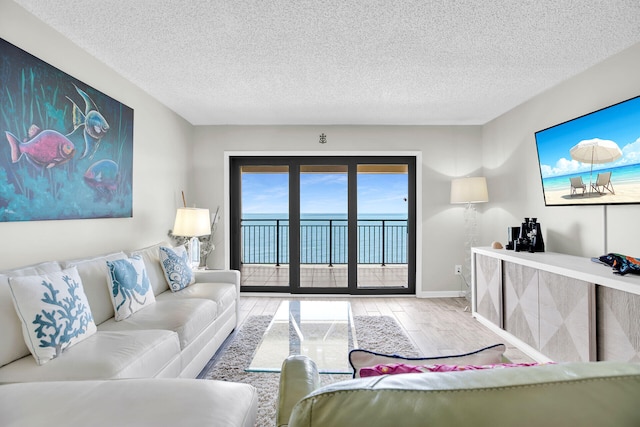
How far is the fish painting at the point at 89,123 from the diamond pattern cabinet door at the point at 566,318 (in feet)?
12.3

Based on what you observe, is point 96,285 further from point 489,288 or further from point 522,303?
point 489,288

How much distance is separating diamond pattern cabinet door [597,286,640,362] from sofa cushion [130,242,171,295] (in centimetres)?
337

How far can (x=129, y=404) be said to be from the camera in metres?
1.16

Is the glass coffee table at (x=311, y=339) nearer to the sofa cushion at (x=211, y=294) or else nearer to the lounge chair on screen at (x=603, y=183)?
the sofa cushion at (x=211, y=294)

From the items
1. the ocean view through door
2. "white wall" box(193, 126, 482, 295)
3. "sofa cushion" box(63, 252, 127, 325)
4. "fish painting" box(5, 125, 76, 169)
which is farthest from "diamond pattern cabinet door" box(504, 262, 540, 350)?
"fish painting" box(5, 125, 76, 169)

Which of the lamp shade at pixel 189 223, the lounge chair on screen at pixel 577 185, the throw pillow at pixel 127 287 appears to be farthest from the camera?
the lamp shade at pixel 189 223

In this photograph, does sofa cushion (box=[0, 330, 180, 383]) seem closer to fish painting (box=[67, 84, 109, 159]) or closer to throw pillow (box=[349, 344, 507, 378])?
throw pillow (box=[349, 344, 507, 378])

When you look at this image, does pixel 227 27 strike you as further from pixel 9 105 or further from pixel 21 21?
pixel 9 105

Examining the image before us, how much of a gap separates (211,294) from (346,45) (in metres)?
2.34

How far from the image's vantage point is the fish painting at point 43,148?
2.00m

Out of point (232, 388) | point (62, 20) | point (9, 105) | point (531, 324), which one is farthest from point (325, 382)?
point (62, 20)

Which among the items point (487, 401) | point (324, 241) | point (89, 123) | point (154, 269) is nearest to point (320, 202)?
point (324, 241)

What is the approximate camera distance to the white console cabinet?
199cm

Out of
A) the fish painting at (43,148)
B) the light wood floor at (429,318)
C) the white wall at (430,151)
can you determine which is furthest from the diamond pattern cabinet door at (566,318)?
the fish painting at (43,148)
